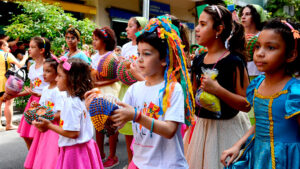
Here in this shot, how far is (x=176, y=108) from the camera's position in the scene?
187 cm

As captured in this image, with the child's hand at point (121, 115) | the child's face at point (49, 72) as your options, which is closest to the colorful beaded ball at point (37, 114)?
the child's face at point (49, 72)

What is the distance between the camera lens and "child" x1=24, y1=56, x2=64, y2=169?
127 inches

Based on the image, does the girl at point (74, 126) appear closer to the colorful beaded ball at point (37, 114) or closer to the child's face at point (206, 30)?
the colorful beaded ball at point (37, 114)

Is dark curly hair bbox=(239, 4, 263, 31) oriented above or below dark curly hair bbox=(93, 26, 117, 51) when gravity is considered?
above

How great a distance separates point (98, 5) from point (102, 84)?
9.53 metres

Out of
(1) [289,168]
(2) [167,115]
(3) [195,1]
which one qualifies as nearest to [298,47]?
(1) [289,168]

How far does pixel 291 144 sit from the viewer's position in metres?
1.73

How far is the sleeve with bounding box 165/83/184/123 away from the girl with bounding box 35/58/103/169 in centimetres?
127

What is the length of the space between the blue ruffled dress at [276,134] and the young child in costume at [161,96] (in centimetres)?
43

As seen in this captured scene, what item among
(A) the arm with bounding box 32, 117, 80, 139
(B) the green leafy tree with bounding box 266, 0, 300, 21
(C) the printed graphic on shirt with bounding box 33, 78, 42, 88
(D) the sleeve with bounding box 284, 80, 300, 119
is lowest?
(A) the arm with bounding box 32, 117, 80, 139

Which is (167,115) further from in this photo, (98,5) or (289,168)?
(98,5)

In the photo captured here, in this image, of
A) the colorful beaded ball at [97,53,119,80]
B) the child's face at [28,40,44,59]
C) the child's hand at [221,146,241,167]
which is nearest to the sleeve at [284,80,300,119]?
the child's hand at [221,146,241,167]

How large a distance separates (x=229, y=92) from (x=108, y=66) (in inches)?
93.2

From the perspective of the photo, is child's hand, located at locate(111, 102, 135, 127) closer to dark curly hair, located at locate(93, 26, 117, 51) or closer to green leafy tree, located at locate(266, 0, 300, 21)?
dark curly hair, located at locate(93, 26, 117, 51)
